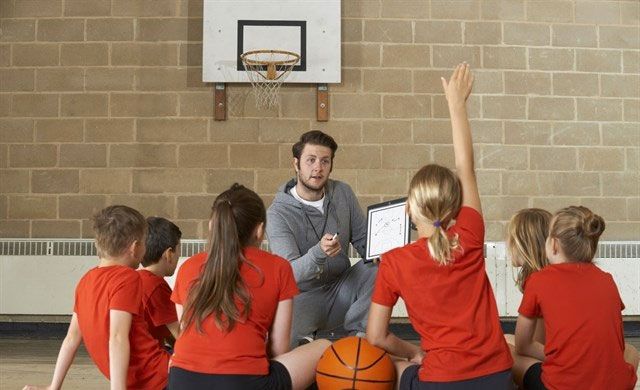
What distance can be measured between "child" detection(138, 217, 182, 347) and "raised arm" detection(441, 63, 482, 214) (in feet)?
3.87

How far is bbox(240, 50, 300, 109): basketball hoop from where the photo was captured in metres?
5.27

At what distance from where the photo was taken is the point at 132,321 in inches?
92.8

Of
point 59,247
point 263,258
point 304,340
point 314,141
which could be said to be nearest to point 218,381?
point 263,258

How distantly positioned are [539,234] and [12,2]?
4.66 metres

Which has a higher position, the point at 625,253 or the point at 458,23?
the point at 458,23

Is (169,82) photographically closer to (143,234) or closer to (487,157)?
(487,157)

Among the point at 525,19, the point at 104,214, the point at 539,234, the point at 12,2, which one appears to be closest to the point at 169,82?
the point at 12,2

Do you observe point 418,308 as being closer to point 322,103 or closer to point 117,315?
point 117,315

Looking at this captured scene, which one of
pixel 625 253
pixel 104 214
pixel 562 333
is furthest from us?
pixel 625 253

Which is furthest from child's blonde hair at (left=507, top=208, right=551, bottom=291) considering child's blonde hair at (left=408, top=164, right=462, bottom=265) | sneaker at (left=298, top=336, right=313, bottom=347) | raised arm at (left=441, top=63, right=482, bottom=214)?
sneaker at (left=298, top=336, right=313, bottom=347)

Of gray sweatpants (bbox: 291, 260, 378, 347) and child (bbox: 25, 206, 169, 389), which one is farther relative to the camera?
gray sweatpants (bbox: 291, 260, 378, 347)

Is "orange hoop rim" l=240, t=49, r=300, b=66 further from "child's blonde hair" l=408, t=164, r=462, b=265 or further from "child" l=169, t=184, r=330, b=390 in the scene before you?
"child's blonde hair" l=408, t=164, r=462, b=265

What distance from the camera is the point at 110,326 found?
7.52 feet

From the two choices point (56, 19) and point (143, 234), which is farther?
point (56, 19)
